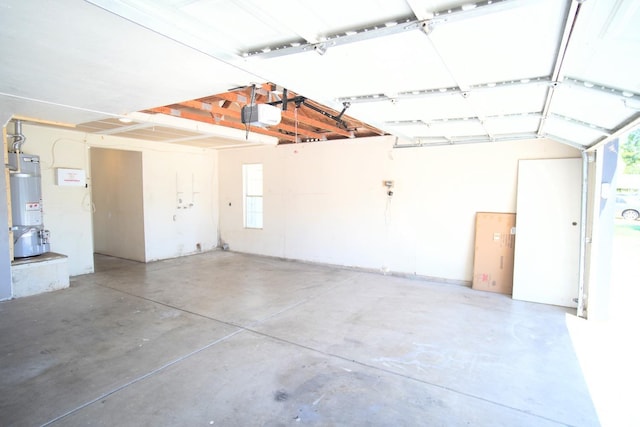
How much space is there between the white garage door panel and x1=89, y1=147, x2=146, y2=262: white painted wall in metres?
6.99

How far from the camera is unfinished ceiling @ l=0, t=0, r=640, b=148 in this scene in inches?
61.5

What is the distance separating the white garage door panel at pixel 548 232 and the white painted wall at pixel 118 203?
6.99 m

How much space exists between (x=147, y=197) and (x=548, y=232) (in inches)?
285

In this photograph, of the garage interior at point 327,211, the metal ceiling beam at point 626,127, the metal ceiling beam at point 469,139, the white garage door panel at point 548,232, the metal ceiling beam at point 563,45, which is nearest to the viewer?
the metal ceiling beam at point 563,45

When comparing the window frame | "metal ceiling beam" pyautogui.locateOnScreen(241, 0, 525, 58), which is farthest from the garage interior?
the window frame

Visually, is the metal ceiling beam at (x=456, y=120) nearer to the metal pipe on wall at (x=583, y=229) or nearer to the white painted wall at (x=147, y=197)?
the metal pipe on wall at (x=583, y=229)

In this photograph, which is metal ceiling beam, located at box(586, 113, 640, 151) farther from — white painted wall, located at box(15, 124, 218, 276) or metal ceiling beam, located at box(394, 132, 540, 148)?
white painted wall, located at box(15, 124, 218, 276)

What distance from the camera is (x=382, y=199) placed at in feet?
19.2

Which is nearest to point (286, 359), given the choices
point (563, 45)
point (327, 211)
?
point (563, 45)

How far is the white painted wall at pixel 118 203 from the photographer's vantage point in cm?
673

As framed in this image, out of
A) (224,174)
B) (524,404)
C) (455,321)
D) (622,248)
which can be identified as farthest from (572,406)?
(622,248)

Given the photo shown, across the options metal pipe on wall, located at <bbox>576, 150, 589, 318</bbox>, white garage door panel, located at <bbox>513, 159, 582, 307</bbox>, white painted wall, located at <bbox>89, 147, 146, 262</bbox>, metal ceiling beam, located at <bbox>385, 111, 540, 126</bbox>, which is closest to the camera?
metal ceiling beam, located at <bbox>385, 111, 540, 126</bbox>

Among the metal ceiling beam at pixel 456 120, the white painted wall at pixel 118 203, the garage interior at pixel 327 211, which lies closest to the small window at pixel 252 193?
the garage interior at pixel 327 211

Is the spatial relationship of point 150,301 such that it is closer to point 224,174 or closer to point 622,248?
point 224,174
